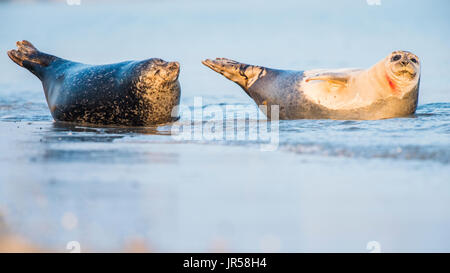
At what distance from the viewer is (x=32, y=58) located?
8359 mm

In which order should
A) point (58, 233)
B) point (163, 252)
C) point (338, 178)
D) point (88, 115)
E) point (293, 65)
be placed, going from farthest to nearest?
point (293, 65), point (88, 115), point (338, 178), point (58, 233), point (163, 252)

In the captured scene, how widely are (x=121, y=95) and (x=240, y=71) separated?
1386mm

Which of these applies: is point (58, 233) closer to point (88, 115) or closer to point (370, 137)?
point (370, 137)

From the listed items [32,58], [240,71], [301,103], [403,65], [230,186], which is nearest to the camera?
[230,186]

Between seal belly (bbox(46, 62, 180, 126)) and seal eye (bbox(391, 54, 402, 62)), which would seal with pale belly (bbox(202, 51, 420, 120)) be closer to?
seal eye (bbox(391, 54, 402, 62))

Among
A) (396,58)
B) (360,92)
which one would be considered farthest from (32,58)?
(396,58)

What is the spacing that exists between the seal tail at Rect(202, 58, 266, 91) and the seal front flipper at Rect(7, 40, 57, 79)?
179 centimetres

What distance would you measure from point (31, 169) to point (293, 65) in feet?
25.1

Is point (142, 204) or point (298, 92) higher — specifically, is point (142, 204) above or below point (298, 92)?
below

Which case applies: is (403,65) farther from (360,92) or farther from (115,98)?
(115,98)

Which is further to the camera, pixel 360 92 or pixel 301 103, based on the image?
pixel 301 103

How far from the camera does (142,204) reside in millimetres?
3941

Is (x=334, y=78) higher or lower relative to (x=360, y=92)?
higher

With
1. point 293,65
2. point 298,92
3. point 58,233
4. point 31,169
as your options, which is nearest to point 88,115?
point 298,92
